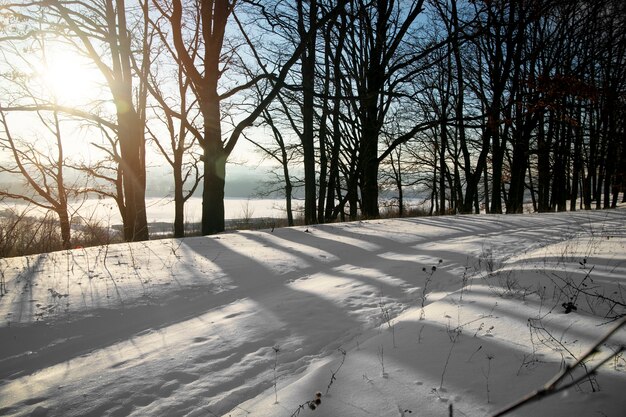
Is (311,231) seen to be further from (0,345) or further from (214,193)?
(0,345)

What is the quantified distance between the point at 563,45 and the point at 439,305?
71.7 ft

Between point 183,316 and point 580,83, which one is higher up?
point 580,83

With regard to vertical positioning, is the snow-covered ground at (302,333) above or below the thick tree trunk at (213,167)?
below

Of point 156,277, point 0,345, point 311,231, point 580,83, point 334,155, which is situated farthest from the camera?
point 334,155

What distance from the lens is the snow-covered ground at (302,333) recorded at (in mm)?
2070

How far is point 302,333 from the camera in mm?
3051

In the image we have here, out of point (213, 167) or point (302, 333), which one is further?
point (213, 167)

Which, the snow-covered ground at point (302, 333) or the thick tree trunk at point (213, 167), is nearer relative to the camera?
the snow-covered ground at point (302, 333)

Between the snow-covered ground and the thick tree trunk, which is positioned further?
the thick tree trunk

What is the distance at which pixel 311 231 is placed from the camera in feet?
25.4

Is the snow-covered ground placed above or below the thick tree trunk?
below

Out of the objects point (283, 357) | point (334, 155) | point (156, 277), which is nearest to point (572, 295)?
point (283, 357)

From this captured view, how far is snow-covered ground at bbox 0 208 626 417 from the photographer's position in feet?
6.79

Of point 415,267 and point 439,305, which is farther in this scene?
point 415,267
